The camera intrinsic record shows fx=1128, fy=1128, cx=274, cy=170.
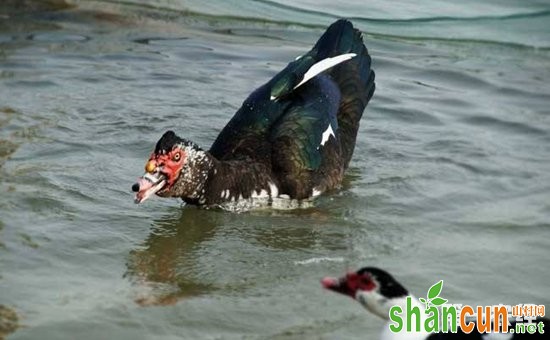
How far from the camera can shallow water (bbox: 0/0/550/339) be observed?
5148 mm

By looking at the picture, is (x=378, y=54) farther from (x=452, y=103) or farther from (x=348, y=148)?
(x=348, y=148)

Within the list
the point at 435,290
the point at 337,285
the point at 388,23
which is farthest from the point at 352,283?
the point at 388,23

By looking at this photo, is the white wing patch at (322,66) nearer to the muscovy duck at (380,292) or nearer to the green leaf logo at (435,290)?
the green leaf logo at (435,290)

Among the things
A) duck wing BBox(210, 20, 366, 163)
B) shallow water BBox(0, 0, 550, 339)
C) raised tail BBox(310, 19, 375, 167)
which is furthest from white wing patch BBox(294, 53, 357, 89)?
shallow water BBox(0, 0, 550, 339)

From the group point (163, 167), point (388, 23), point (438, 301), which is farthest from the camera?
point (388, 23)

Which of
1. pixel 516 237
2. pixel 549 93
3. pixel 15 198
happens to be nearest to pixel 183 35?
pixel 549 93

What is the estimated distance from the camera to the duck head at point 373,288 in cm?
412

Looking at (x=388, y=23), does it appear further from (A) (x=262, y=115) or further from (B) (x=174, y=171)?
(B) (x=174, y=171)

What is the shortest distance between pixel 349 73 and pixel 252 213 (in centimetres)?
162

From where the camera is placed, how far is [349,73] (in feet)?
25.4

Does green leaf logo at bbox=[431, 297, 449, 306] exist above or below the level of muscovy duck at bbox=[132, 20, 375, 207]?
below

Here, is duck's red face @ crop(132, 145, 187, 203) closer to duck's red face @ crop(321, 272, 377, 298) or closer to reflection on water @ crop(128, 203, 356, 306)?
reflection on water @ crop(128, 203, 356, 306)

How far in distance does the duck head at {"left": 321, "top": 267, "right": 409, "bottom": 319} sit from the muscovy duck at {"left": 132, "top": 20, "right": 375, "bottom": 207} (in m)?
Answer: 2.11

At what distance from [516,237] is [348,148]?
1511 millimetres
